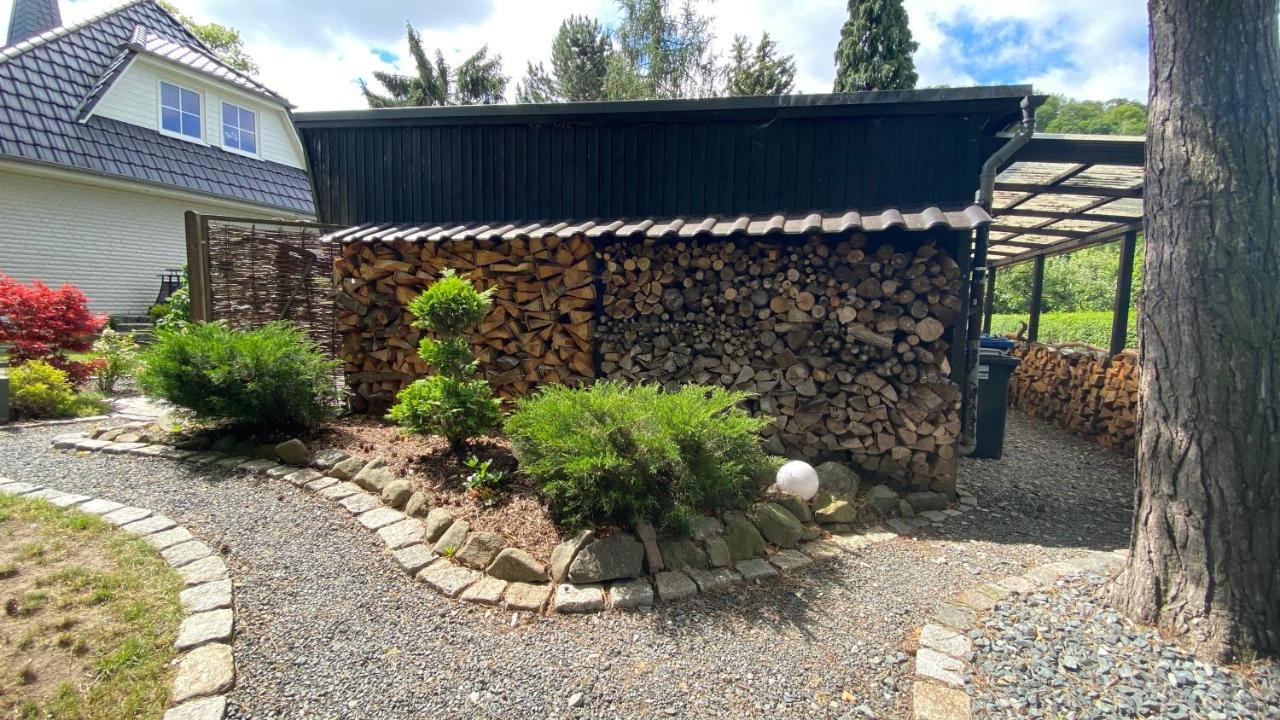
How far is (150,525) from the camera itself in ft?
9.45

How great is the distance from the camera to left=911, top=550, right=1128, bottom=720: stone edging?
1863 mm

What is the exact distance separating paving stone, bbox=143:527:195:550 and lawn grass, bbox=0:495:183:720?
4 centimetres

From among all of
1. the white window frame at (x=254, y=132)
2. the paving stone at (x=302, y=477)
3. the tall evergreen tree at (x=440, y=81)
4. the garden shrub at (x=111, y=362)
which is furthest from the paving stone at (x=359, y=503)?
the tall evergreen tree at (x=440, y=81)

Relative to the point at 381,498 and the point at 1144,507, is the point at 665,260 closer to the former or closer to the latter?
the point at 381,498

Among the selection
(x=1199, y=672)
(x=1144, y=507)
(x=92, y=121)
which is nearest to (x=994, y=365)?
(x=1144, y=507)

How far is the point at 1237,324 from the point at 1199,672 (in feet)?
4.23

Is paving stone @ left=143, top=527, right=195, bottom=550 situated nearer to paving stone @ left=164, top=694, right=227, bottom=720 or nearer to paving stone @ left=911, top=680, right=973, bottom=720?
paving stone @ left=164, top=694, right=227, bottom=720

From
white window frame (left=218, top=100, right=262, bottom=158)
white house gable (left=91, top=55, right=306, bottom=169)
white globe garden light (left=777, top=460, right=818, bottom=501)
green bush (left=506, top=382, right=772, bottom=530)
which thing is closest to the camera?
green bush (left=506, top=382, right=772, bottom=530)

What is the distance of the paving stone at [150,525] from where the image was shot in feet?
9.23

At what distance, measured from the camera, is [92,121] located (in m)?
8.62

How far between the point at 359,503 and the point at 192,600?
996 mm

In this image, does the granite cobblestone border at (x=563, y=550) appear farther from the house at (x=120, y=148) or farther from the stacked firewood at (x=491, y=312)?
the house at (x=120, y=148)

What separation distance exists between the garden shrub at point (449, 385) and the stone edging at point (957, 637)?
2.66 m

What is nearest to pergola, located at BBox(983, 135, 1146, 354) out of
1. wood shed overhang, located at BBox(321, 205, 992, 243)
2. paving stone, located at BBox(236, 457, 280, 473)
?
wood shed overhang, located at BBox(321, 205, 992, 243)
